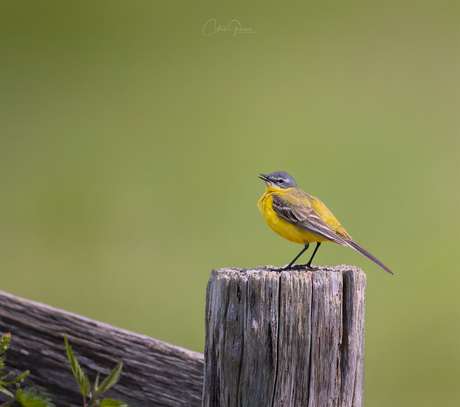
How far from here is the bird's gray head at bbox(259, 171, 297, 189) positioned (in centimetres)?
404

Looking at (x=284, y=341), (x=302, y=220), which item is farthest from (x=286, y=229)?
(x=284, y=341)

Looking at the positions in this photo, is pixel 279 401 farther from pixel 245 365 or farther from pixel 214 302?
pixel 214 302

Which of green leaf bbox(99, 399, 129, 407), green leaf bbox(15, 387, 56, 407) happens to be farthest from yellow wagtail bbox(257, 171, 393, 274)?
green leaf bbox(15, 387, 56, 407)

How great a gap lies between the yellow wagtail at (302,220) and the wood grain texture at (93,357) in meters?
1.26

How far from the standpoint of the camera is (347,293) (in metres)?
2.00

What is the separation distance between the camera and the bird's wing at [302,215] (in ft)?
10.6

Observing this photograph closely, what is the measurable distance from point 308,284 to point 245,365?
1.51 feet

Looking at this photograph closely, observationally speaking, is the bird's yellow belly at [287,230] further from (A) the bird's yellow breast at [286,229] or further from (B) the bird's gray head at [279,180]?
(B) the bird's gray head at [279,180]

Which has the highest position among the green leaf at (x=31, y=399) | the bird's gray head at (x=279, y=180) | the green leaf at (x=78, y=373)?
the bird's gray head at (x=279, y=180)

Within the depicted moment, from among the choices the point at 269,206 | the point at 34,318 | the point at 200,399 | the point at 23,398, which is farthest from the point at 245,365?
the point at 269,206

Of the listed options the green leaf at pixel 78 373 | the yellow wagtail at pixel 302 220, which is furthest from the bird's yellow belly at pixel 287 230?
the green leaf at pixel 78 373

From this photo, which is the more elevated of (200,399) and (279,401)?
(279,401)

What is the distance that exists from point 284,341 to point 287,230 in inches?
63.3

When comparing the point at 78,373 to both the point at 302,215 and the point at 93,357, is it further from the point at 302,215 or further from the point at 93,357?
the point at 302,215
